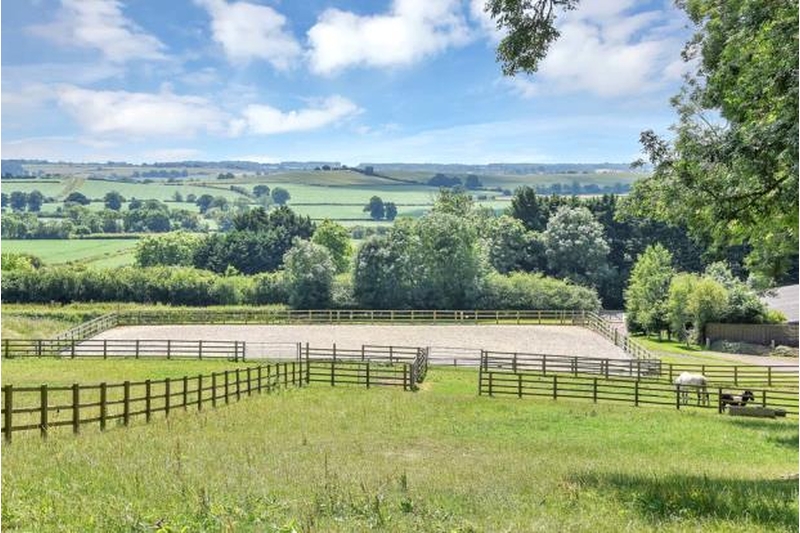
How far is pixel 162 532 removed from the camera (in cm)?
615

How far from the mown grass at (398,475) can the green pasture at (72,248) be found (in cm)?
9782

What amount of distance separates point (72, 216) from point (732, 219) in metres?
160

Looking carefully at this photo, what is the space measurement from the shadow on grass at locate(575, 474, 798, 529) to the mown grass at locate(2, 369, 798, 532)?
1.0 inches

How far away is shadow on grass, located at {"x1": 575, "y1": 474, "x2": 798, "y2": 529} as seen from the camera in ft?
24.1

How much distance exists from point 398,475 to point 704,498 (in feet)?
13.8

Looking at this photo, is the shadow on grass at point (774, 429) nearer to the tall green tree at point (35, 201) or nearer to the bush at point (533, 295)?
the bush at point (533, 295)

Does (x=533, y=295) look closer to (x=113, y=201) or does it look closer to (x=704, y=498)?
(x=704, y=498)

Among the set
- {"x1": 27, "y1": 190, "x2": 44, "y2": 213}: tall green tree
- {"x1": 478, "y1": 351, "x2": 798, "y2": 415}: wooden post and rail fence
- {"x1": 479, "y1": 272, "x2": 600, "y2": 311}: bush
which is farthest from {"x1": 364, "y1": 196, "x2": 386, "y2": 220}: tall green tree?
{"x1": 478, "y1": 351, "x2": 798, "y2": 415}: wooden post and rail fence

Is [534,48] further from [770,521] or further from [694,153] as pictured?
[770,521]

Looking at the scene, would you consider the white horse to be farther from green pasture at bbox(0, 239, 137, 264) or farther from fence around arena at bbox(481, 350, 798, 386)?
green pasture at bbox(0, 239, 137, 264)

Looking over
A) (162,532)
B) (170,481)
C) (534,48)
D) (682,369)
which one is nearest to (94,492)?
(170,481)

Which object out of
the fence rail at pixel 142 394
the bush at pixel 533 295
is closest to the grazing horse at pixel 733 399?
the fence rail at pixel 142 394

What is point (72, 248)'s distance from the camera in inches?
4774

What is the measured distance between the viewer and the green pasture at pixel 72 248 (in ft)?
358
